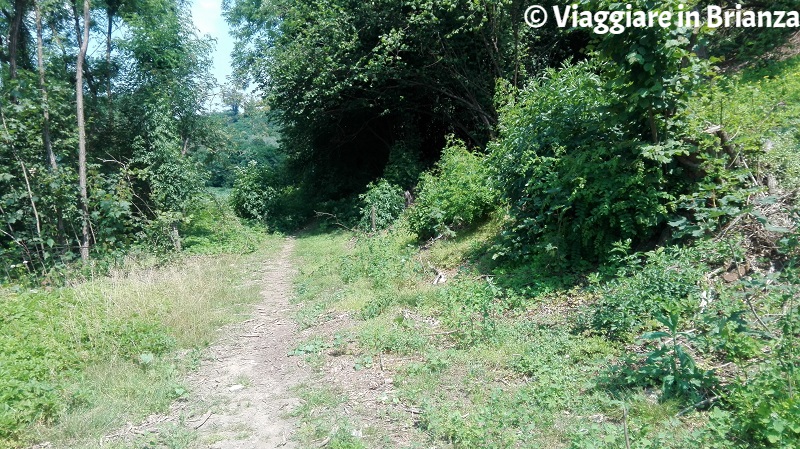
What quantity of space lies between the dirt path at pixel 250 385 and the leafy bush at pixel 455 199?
3.69m

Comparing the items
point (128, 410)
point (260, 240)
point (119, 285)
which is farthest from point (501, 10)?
point (128, 410)

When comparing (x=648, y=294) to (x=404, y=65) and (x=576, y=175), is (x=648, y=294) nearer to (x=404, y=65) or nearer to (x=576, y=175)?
(x=576, y=175)

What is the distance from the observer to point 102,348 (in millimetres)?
5598

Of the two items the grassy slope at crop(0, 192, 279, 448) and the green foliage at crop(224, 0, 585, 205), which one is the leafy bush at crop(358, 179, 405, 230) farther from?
the grassy slope at crop(0, 192, 279, 448)

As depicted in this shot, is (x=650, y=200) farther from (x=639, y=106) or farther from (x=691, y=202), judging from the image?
(x=639, y=106)

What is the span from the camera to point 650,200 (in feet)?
19.2

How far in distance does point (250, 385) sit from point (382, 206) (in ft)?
32.0

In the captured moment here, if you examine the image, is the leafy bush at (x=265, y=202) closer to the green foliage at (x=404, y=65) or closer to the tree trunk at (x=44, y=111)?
the green foliage at (x=404, y=65)

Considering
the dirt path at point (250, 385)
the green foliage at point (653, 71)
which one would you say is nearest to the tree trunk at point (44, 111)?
the dirt path at point (250, 385)

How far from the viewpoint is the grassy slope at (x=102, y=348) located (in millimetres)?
4367

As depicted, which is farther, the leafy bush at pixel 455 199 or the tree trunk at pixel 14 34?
the tree trunk at pixel 14 34

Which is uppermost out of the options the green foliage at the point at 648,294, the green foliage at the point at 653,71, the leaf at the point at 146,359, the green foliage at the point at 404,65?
the green foliage at the point at 404,65

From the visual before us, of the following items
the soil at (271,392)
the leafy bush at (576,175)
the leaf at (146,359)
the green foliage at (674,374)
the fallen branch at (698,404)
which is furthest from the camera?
the leafy bush at (576,175)

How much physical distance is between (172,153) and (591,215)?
12.3m
